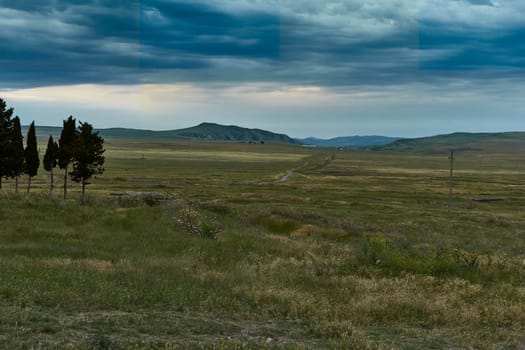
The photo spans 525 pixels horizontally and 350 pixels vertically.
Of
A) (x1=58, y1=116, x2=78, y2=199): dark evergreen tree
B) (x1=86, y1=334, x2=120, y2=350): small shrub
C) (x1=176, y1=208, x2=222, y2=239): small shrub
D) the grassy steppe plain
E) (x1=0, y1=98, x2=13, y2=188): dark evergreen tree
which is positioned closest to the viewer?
(x1=86, y1=334, x2=120, y2=350): small shrub

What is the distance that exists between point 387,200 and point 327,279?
7055cm

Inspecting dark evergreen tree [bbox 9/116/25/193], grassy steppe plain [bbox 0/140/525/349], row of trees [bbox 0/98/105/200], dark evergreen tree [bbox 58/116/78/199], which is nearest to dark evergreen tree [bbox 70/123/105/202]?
row of trees [bbox 0/98/105/200]

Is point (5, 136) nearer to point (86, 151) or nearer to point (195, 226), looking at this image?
point (86, 151)

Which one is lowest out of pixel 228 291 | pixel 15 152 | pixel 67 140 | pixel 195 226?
pixel 195 226

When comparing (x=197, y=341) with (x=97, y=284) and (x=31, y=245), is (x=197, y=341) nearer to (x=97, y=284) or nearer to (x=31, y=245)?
(x=97, y=284)

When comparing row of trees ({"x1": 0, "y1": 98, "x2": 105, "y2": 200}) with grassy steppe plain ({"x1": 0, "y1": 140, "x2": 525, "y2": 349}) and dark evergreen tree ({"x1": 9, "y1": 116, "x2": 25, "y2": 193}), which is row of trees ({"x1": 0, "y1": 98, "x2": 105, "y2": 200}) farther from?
grassy steppe plain ({"x1": 0, "y1": 140, "x2": 525, "y2": 349})

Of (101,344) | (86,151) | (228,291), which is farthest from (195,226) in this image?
(86,151)

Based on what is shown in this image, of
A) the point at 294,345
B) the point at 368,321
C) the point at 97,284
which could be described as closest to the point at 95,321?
the point at 97,284

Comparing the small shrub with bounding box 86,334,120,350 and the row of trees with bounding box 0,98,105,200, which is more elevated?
the row of trees with bounding box 0,98,105,200

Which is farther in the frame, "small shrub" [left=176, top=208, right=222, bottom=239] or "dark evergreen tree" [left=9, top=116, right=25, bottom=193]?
"dark evergreen tree" [left=9, top=116, right=25, bottom=193]

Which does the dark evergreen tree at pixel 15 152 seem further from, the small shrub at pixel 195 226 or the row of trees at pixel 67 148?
the small shrub at pixel 195 226

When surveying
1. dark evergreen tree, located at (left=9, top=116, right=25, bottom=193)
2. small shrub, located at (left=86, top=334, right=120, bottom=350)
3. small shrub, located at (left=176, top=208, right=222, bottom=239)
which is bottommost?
small shrub, located at (left=176, top=208, right=222, bottom=239)

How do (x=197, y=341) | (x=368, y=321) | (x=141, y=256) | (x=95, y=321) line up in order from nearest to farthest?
(x=197, y=341), (x=95, y=321), (x=368, y=321), (x=141, y=256)

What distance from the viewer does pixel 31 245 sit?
66.9 feet
